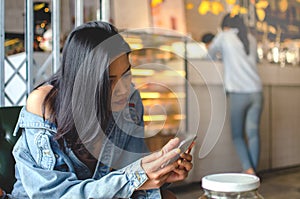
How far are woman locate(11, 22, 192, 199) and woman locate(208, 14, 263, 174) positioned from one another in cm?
279

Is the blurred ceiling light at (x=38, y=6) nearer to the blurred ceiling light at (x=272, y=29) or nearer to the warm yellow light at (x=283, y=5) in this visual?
the blurred ceiling light at (x=272, y=29)

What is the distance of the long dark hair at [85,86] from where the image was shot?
1.01 metres

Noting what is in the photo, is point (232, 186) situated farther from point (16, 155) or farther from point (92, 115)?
point (16, 155)

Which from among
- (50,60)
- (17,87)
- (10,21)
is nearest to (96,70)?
(50,60)

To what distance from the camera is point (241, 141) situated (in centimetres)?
392

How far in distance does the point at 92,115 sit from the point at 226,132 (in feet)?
10.4

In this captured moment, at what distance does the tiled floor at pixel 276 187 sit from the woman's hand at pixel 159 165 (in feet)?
7.29

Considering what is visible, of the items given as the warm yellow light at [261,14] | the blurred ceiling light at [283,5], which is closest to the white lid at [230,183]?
the warm yellow light at [261,14]

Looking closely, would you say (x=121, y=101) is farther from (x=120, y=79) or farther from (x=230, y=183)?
(x=230, y=183)

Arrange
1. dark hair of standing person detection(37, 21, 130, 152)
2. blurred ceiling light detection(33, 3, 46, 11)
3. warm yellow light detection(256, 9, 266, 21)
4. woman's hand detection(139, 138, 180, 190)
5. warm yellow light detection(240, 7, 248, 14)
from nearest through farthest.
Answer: woman's hand detection(139, 138, 180, 190) < dark hair of standing person detection(37, 21, 130, 152) < blurred ceiling light detection(33, 3, 46, 11) < warm yellow light detection(240, 7, 248, 14) < warm yellow light detection(256, 9, 266, 21)

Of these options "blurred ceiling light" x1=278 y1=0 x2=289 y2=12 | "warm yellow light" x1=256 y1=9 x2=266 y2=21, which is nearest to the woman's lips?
"warm yellow light" x1=256 y1=9 x2=266 y2=21

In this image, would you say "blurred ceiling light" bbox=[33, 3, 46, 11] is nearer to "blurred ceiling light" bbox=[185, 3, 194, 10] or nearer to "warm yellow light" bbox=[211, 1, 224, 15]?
"blurred ceiling light" bbox=[185, 3, 194, 10]

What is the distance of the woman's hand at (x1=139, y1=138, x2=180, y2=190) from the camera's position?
0.86 metres

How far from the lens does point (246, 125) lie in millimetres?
Result: 3912
